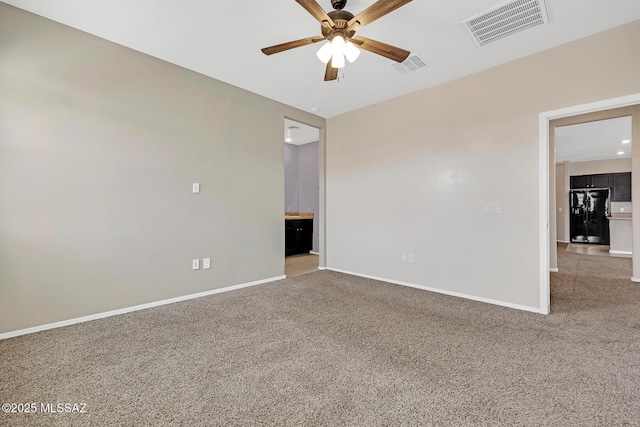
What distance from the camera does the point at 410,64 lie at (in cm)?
315

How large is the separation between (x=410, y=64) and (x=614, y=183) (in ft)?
30.4

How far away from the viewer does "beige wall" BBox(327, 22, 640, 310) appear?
2797 millimetres

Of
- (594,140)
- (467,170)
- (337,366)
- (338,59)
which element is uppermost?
(594,140)

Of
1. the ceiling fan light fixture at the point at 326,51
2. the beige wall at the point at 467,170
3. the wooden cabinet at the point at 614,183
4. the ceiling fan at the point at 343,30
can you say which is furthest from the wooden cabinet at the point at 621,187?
the ceiling fan light fixture at the point at 326,51

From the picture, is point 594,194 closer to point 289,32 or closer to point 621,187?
point 621,187

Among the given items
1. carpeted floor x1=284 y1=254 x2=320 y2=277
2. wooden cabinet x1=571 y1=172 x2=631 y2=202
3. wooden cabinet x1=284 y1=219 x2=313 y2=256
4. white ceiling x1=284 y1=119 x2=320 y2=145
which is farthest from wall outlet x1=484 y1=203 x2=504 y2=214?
wooden cabinet x1=571 y1=172 x2=631 y2=202

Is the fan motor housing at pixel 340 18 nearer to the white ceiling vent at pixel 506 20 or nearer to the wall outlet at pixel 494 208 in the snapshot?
the white ceiling vent at pixel 506 20

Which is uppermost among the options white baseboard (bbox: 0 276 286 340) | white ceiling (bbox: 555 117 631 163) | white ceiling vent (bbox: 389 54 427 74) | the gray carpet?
white ceiling vent (bbox: 389 54 427 74)

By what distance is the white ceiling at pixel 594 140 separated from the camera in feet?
17.5

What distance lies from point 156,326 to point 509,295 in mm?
3698

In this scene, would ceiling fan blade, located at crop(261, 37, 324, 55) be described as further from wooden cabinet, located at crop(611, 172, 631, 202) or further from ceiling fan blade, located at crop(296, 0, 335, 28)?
wooden cabinet, located at crop(611, 172, 631, 202)

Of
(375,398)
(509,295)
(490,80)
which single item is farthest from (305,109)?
(375,398)

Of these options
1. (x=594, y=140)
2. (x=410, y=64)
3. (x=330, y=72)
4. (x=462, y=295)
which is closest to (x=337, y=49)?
(x=330, y=72)

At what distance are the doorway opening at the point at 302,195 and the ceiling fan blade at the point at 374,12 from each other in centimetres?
379
